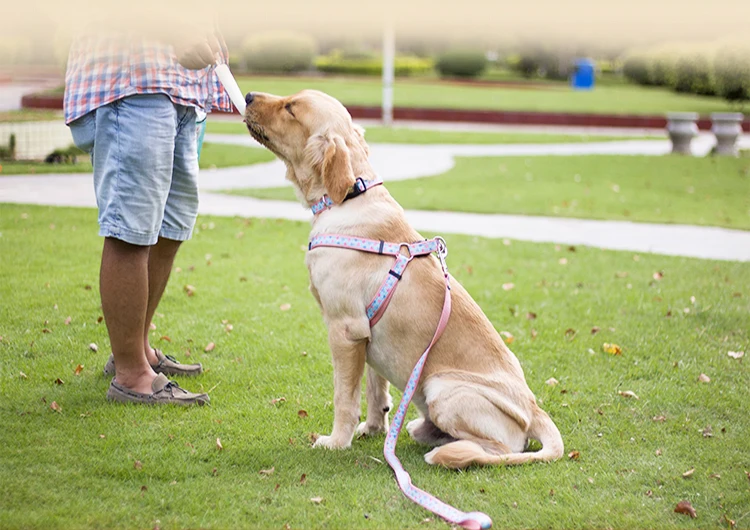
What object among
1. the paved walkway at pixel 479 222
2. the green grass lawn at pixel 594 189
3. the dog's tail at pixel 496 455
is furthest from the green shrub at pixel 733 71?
the dog's tail at pixel 496 455

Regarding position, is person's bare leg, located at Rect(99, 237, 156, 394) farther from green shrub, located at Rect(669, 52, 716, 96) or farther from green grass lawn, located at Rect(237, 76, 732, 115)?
green shrub, located at Rect(669, 52, 716, 96)

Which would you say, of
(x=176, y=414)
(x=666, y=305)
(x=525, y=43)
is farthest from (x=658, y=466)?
(x=525, y=43)

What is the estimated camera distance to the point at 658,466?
3949 mm

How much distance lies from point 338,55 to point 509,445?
4661 centimetres

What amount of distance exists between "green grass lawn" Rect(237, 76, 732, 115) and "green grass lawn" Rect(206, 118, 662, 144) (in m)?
5.26

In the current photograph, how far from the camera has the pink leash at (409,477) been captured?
127 inches

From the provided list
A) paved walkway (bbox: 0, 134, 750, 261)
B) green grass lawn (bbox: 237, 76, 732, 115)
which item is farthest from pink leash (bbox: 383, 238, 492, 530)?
green grass lawn (bbox: 237, 76, 732, 115)

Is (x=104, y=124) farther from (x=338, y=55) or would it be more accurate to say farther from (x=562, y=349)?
(x=338, y=55)

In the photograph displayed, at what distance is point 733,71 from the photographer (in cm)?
2325

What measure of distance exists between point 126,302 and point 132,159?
0.75m

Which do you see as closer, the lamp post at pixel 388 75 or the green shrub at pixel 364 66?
the lamp post at pixel 388 75

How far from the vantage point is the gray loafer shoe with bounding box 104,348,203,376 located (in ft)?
15.6

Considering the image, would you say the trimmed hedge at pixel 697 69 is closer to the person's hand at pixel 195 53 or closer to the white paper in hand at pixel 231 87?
the white paper in hand at pixel 231 87

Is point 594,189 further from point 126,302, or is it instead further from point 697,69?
point 697,69
